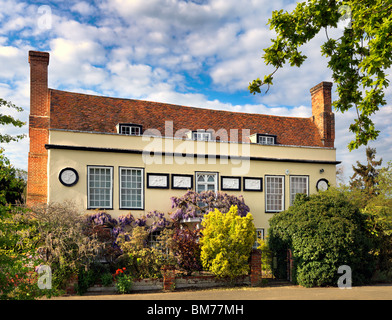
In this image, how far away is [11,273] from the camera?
7332mm

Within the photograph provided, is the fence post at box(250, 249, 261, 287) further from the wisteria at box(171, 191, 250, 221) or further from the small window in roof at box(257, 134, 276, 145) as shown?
the small window in roof at box(257, 134, 276, 145)

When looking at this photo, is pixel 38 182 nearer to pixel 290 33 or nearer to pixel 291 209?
pixel 291 209

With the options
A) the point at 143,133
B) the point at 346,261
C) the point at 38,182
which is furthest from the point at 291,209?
the point at 38,182

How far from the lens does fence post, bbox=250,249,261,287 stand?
16.2 meters

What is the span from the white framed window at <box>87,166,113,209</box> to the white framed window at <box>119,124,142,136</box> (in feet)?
7.96

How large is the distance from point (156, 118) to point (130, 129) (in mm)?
2153

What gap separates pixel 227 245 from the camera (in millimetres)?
15680

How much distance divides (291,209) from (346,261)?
3.18 meters

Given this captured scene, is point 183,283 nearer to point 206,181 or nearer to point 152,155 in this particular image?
point 206,181

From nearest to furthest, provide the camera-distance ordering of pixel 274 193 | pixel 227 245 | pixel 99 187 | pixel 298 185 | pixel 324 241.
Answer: pixel 324 241 → pixel 227 245 → pixel 99 187 → pixel 274 193 → pixel 298 185

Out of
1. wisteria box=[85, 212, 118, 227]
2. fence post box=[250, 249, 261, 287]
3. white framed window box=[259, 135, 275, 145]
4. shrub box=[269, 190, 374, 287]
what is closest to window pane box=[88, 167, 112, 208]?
wisteria box=[85, 212, 118, 227]

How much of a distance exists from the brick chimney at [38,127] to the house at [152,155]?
5 centimetres

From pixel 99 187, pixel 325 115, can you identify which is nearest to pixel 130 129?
pixel 99 187

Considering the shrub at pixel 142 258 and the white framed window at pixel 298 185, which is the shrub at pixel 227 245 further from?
the white framed window at pixel 298 185
